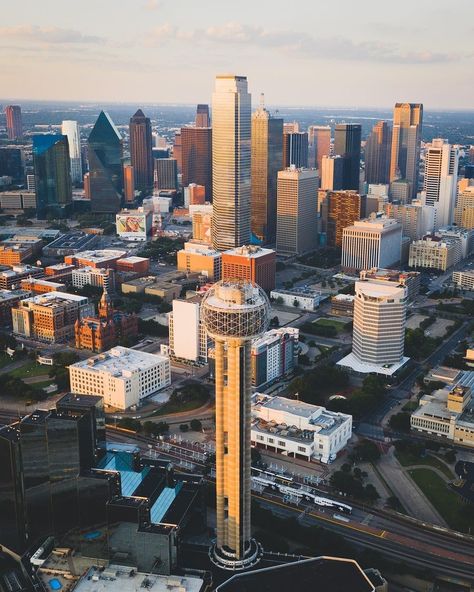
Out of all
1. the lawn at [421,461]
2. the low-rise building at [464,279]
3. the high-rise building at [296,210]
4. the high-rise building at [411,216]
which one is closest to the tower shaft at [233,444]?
the lawn at [421,461]

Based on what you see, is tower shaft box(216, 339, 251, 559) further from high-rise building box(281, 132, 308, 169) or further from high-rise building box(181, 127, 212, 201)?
high-rise building box(181, 127, 212, 201)

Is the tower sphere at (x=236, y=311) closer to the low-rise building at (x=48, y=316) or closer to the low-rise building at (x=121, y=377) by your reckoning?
the low-rise building at (x=121, y=377)

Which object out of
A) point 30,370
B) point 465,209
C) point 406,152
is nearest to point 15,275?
point 30,370

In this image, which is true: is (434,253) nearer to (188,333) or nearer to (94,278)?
(94,278)

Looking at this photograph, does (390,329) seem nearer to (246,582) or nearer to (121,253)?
(246,582)

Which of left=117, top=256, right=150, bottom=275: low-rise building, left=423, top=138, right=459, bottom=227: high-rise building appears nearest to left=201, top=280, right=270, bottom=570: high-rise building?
left=117, top=256, right=150, bottom=275: low-rise building
